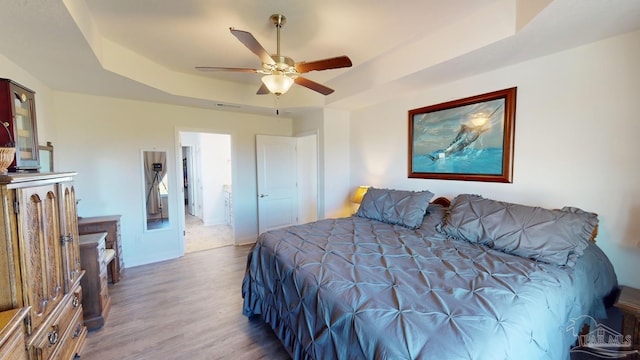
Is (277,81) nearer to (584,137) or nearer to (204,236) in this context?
(584,137)

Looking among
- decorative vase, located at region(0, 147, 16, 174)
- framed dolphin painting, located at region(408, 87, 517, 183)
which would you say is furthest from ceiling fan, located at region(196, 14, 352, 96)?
framed dolphin painting, located at region(408, 87, 517, 183)

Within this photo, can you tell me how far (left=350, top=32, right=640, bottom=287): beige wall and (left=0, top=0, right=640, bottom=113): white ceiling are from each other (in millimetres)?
153

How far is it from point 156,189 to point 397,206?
3.42m

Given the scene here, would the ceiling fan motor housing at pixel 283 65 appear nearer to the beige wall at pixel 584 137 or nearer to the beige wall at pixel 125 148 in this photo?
the beige wall at pixel 584 137

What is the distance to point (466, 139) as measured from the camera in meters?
2.71

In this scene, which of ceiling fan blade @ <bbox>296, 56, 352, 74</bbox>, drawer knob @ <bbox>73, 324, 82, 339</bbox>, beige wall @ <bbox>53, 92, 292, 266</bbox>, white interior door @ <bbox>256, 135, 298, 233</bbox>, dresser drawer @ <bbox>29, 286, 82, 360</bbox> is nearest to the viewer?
dresser drawer @ <bbox>29, 286, 82, 360</bbox>

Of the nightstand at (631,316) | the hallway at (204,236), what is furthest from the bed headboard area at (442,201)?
the hallway at (204,236)

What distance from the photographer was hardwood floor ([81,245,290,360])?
6.36 feet

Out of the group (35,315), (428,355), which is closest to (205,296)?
(35,315)

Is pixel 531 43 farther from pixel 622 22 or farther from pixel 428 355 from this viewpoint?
pixel 428 355

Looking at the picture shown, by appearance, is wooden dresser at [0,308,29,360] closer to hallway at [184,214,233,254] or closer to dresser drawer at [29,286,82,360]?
dresser drawer at [29,286,82,360]

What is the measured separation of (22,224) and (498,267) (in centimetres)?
257

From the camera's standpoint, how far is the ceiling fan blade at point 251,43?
59.9 inches

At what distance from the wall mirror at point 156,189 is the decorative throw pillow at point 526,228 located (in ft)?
12.4
